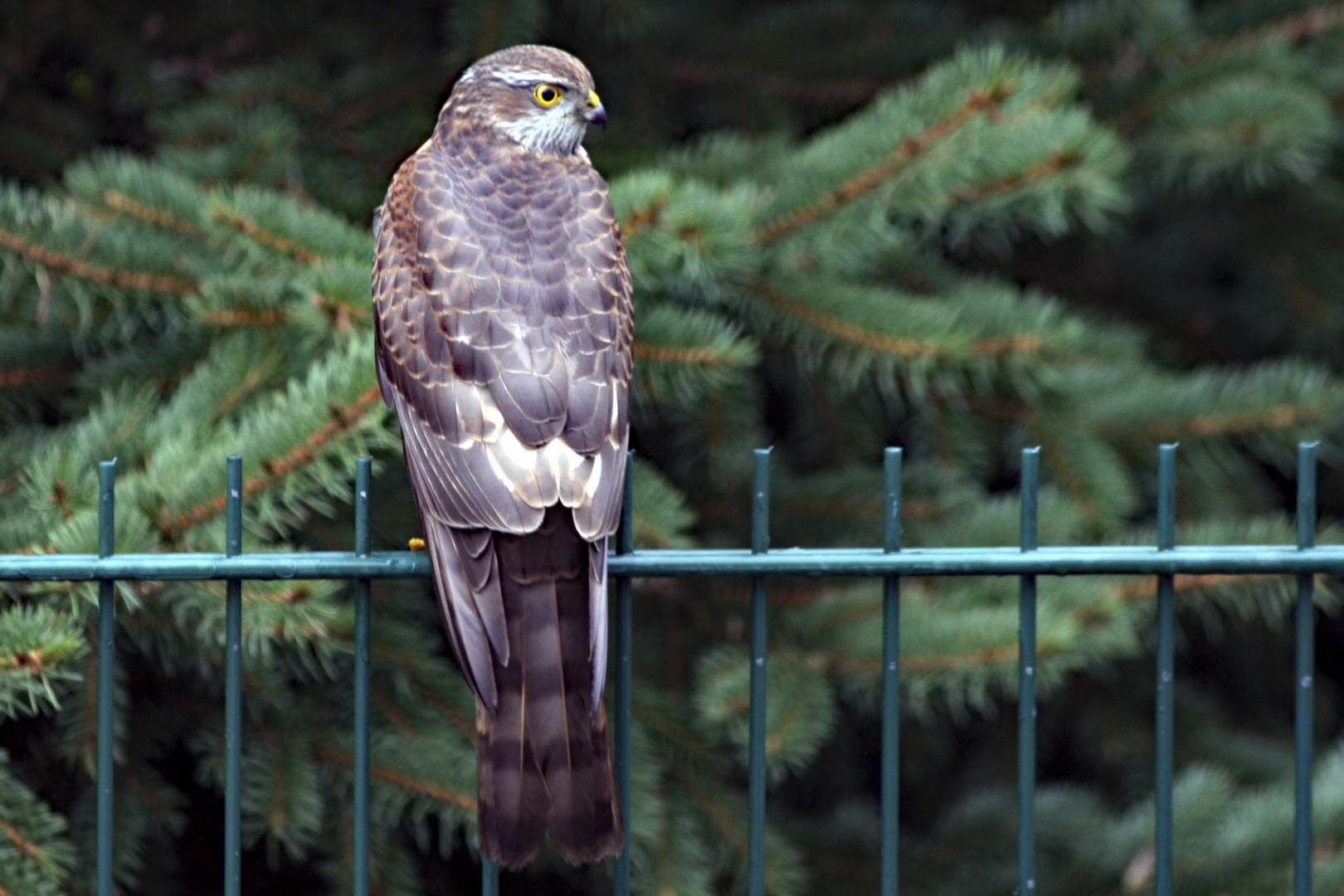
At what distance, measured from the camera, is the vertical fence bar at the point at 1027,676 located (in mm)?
1905

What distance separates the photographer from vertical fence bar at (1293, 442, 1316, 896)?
76.0 inches

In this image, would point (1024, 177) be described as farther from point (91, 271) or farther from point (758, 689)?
point (91, 271)

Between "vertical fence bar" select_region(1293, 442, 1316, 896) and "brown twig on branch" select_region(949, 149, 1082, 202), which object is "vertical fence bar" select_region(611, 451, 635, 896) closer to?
"vertical fence bar" select_region(1293, 442, 1316, 896)

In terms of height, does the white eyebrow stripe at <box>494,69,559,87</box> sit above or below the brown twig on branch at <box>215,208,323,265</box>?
above

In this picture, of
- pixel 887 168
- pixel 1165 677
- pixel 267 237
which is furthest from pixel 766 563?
pixel 267 237

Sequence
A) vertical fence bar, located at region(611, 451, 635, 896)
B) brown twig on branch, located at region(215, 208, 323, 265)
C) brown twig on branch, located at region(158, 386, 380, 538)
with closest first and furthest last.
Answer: vertical fence bar, located at region(611, 451, 635, 896) → brown twig on branch, located at region(158, 386, 380, 538) → brown twig on branch, located at region(215, 208, 323, 265)

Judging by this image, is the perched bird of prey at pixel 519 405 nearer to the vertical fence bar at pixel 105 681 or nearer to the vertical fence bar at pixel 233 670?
the vertical fence bar at pixel 233 670

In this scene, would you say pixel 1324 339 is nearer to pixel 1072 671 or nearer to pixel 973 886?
→ pixel 1072 671

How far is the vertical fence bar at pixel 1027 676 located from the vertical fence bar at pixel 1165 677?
0.16m

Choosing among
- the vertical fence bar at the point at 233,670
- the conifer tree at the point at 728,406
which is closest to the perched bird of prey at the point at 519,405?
the conifer tree at the point at 728,406

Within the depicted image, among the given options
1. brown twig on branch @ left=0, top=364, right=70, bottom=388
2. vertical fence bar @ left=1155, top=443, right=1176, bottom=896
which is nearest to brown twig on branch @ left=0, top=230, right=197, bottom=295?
brown twig on branch @ left=0, top=364, right=70, bottom=388

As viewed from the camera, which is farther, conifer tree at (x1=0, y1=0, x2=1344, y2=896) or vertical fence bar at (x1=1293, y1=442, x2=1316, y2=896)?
conifer tree at (x1=0, y1=0, x2=1344, y2=896)

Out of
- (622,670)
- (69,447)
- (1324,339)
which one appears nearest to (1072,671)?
(1324,339)

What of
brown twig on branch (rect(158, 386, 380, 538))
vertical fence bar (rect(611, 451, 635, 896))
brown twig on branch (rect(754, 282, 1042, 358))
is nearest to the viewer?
vertical fence bar (rect(611, 451, 635, 896))
